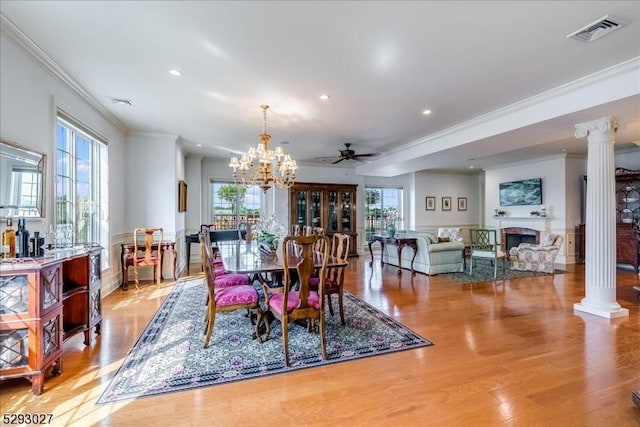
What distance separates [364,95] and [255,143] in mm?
3023

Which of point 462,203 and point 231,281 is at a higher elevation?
point 462,203

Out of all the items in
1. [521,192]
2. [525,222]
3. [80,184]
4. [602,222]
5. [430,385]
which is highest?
[521,192]

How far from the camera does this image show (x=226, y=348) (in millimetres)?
2805

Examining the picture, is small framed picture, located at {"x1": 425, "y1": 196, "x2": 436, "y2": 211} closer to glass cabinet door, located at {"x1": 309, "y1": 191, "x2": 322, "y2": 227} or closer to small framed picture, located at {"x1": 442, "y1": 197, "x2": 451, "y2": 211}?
small framed picture, located at {"x1": 442, "y1": 197, "x2": 451, "y2": 211}

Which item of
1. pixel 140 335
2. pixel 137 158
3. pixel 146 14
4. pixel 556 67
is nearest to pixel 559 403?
pixel 556 67

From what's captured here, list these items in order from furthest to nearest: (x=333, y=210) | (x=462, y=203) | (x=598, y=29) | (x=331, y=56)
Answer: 1. (x=462, y=203)
2. (x=333, y=210)
3. (x=331, y=56)
4. (x=598, y=29)

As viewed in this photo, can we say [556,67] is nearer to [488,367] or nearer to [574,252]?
[488,367]

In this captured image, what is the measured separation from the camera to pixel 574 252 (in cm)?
736

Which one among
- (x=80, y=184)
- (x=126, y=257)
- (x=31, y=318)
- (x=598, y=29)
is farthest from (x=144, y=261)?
(x=598, y=29)

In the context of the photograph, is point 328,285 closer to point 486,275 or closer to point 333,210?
point 486,275

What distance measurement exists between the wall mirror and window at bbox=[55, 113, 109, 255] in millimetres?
312

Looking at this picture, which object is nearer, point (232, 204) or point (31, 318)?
point (31, 318)

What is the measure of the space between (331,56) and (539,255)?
6.19m

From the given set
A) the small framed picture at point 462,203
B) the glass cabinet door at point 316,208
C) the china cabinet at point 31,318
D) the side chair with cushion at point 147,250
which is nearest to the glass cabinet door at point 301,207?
the glass cabinet door at point 316,208
